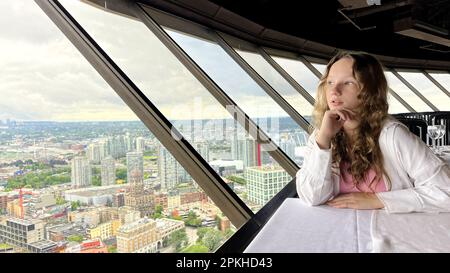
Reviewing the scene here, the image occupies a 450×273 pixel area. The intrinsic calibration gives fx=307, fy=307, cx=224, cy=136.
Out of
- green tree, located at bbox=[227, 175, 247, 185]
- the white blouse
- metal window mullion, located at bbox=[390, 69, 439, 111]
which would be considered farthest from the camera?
metal window mullion, located at bbox=[390, 69, 439, 111]

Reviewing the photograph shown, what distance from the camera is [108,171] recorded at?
152cm

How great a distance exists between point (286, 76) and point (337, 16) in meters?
1.39

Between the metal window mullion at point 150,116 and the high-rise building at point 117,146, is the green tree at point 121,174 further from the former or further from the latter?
the metal window mullion at point 150,116

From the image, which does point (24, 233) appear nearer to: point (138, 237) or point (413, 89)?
point (138, 237)

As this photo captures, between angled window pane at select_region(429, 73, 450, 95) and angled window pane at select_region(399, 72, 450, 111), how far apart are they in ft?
1.11

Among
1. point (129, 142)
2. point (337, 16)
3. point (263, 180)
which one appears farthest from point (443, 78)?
point (129, 142)

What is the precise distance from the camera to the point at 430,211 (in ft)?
3.11

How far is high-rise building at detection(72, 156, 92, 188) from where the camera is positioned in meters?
1.40

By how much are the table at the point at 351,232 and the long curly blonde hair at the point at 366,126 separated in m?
0.21

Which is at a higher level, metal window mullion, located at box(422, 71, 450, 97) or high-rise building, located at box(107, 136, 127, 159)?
metal window mullion, located at box(422, 71, 450, 97)

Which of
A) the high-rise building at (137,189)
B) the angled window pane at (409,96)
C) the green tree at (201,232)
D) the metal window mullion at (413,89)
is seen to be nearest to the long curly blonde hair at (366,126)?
the green tree at (201,232)

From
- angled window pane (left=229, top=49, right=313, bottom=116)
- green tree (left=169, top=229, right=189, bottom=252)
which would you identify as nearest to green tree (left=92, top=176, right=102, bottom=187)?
green tree (left=169, top=229, right=189, bottom=252)

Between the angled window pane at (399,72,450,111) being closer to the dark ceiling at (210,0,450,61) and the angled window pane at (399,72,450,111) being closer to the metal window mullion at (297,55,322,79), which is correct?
the dark ceiling at (210,0,450,61)
